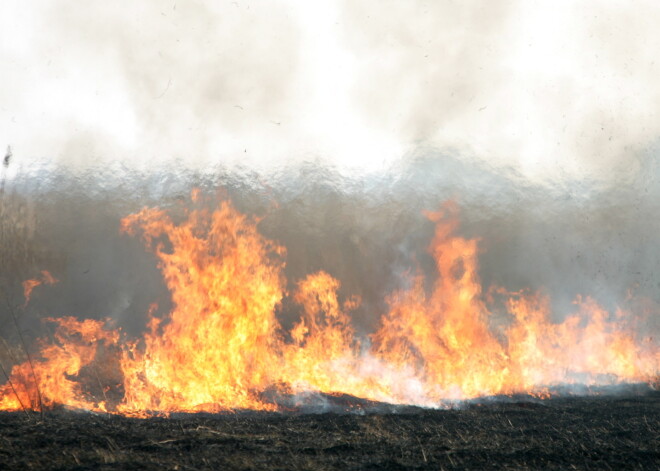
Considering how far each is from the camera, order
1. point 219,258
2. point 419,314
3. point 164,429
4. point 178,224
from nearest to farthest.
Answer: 1. point 164,429
2. point 219,258
3. point 178,224
4. point 419,314

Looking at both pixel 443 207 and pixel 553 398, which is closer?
pixel 553 398

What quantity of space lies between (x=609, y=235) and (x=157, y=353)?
58.6 ft

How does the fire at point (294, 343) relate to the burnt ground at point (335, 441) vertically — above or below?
above

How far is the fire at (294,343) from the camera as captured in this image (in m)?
16.0

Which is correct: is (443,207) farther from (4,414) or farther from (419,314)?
(4,414)

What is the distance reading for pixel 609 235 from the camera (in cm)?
2361

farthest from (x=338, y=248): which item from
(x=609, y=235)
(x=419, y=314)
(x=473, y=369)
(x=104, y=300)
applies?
(x=609, y=235)

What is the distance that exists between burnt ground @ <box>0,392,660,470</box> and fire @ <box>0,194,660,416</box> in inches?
71.5

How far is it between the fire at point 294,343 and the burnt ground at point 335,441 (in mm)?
1815

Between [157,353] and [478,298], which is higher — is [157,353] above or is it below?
below

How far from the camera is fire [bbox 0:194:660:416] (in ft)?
52.5

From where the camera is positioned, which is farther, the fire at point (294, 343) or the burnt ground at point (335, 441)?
the fire at point (294, 343)

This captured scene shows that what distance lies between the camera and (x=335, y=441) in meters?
11.4

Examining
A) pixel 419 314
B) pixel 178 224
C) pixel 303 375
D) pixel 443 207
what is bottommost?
pixel 303 375
